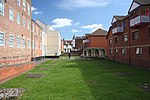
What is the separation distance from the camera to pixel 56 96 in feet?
29.4

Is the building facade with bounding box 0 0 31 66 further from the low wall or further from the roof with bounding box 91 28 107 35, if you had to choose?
Answer: the roof with bounding box 91 28 107 35

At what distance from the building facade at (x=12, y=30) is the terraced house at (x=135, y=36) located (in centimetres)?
1533

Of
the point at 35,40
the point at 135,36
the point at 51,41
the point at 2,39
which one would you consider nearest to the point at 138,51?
the point at 135,36

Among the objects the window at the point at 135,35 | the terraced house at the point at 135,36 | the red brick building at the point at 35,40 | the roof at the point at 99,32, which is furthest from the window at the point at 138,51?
the roof at the point at 99,32

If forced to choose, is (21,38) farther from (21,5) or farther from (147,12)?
(147,12)

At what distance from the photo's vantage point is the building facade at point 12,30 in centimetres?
1980

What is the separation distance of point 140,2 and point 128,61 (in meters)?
9.34

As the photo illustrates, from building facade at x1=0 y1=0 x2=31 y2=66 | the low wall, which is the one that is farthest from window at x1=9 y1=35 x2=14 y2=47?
the low wall

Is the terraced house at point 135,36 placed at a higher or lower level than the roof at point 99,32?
lower

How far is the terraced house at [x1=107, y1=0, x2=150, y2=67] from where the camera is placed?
75.3 feet

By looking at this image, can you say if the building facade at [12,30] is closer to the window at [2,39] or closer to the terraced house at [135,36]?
the window at [2,39]

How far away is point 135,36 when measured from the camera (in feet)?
89.4

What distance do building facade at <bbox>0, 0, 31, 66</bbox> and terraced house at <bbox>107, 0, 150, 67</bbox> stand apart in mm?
15334

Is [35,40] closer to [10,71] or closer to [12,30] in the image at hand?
[12,30]
